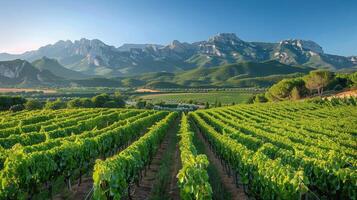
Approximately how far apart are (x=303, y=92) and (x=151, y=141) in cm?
8999

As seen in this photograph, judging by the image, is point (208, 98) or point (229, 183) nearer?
point (229, 183)

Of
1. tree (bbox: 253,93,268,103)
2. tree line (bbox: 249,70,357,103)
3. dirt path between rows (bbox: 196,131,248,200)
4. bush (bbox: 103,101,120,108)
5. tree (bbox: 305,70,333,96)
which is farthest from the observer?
tree (bbox: 253,93,268,103)

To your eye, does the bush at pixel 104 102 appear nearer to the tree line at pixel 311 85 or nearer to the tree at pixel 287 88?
the tree line at pixel 311 85

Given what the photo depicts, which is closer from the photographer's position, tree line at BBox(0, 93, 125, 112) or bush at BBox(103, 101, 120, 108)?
tree line at BBox(0, 93, 125, 112)

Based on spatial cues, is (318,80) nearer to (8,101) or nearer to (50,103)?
(50,103)

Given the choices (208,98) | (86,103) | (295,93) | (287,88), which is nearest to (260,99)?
(287,88)

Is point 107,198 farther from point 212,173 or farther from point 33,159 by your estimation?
point 212,173

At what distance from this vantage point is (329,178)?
36.7 feet

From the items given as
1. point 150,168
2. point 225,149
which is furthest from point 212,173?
point 150,168

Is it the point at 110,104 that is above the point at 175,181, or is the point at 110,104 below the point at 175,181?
below

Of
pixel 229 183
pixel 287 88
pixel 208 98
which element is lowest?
pixel 208 98

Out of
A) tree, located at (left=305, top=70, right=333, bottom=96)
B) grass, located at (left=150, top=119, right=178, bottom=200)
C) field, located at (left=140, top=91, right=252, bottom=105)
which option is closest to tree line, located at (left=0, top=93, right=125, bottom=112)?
field, located at (left=140, top=91, right=252, bottom=105)

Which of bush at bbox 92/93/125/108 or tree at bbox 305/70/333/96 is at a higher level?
tree at bbox 305/70/333/96

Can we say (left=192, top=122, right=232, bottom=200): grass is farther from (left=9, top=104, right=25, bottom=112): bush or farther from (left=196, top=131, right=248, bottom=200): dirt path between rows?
(left=9, top=104, right=25, bottom=112): bush
